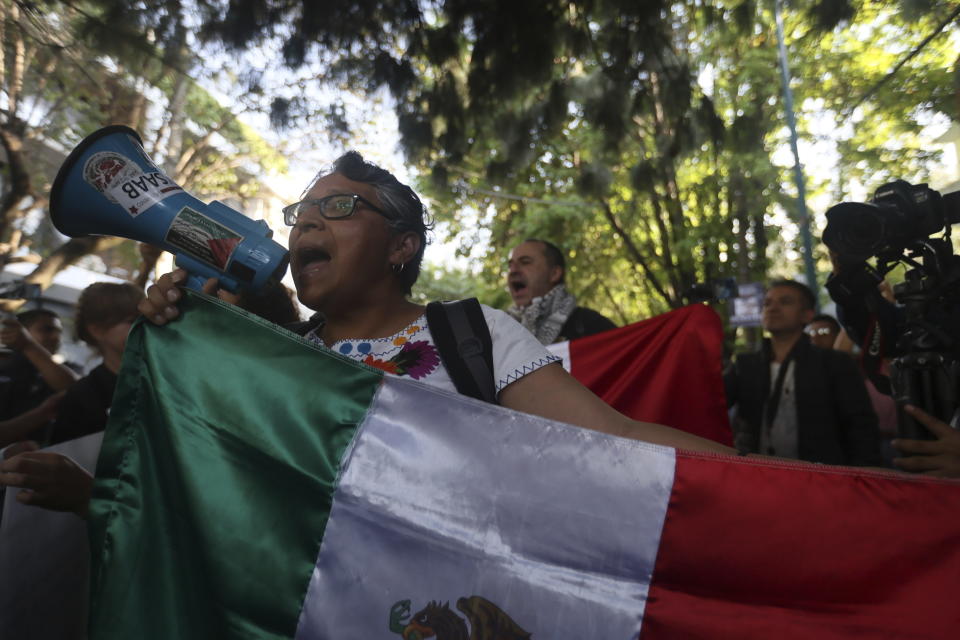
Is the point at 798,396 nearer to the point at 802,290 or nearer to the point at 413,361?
the point at 802,290

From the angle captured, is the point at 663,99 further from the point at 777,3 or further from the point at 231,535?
the point at 231,535

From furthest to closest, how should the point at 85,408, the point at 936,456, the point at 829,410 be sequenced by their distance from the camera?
the point at 829,410 < the point at 85,408 < the point at 936,456

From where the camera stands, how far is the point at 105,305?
3.21 metres

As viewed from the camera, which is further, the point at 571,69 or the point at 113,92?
the point at 113,92

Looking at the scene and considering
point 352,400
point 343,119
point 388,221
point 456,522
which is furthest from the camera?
point 343,119

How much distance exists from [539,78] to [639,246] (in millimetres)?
9935

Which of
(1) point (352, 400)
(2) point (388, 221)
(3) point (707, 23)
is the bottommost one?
(1) point (352, 400)

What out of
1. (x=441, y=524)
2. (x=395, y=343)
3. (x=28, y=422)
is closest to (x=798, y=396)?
(x=395, y=343)

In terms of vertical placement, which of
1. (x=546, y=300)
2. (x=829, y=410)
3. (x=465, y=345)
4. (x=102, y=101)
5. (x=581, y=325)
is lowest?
(x=465, y=345)

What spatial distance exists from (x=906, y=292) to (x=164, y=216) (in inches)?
88.9

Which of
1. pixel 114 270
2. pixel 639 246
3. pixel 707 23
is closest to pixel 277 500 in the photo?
pixel 707 23

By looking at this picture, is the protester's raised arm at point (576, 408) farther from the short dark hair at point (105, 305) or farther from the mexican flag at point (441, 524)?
the short dark hair at point (105, 305)

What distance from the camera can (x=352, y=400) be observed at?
1445mm

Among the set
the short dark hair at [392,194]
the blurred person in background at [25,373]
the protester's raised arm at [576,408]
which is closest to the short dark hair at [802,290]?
the short dark hair at [392,194]
